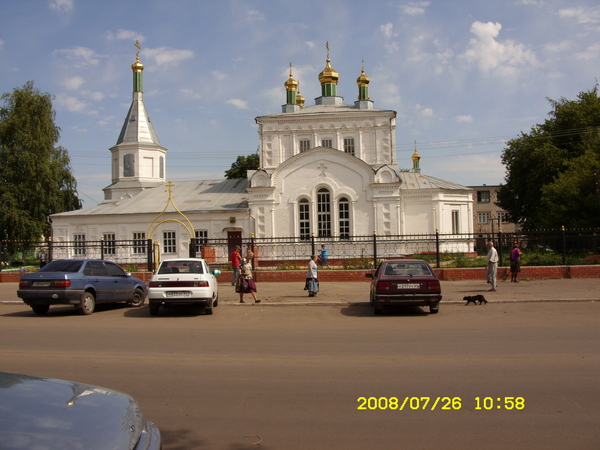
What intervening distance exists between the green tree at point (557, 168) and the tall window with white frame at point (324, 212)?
536 inches

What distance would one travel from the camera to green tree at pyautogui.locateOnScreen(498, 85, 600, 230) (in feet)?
97.6

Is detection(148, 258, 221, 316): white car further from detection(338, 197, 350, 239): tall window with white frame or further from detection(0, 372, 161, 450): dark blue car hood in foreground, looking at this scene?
detection(338, 197, 350, 239): tall window with white frame

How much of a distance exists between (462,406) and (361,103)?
37.4 meters

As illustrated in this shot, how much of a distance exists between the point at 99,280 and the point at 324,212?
22.7 metres

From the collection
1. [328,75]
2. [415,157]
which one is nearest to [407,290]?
[328,75]

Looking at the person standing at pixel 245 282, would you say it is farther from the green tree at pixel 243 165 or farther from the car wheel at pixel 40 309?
the green tree at pixel 243 165

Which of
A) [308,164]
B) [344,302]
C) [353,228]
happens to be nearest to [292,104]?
[308,164]

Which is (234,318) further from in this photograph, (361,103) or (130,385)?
(361,103)

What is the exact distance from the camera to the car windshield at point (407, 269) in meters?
13.1

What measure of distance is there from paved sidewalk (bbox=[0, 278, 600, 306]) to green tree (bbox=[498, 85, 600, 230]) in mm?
11225

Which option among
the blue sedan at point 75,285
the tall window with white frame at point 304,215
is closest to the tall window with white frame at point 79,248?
the tall window with white frame at point 304,215

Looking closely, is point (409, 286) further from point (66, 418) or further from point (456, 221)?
point (456, 221)

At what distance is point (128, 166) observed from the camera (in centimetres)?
4494

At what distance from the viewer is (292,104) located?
43500 millimetres
